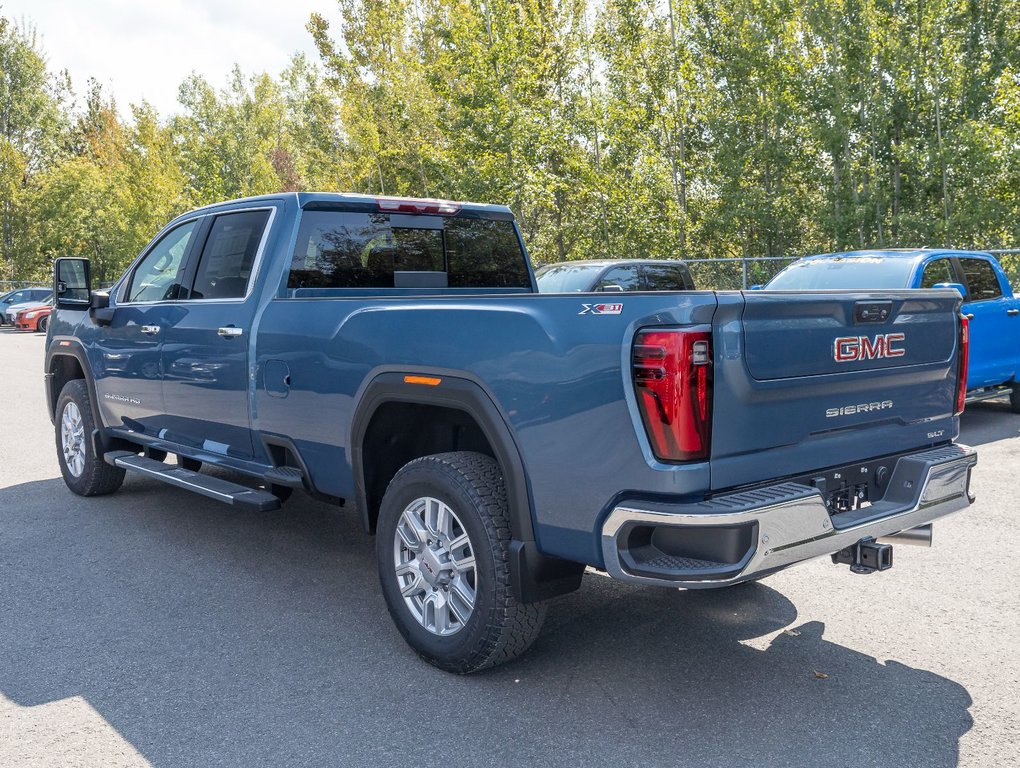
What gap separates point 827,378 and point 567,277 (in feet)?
31.6

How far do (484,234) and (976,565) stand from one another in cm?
345

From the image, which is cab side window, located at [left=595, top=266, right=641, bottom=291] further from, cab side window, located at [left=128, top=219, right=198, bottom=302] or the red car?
the red car

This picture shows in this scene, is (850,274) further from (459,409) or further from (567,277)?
(459,409)

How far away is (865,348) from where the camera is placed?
358cm

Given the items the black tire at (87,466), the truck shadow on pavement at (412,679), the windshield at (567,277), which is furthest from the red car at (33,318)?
the truck shadow on pavement at (412,679)

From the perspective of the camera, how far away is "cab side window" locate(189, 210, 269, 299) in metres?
5.30

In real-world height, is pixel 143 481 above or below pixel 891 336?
below

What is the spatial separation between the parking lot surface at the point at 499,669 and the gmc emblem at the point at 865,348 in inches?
51.0

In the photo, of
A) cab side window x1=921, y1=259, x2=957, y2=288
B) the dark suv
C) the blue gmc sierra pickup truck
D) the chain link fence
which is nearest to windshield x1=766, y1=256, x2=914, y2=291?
cab side window x1=921, y1=259, x2=957, y2=288

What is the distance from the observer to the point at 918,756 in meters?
3.11

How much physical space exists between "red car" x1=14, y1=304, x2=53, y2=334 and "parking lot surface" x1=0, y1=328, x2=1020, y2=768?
31.4m

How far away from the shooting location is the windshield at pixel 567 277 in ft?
41.6

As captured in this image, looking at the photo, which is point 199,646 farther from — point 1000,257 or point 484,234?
point 1000,257

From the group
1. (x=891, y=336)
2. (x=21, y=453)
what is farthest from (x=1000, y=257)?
(x=21, y=453)
